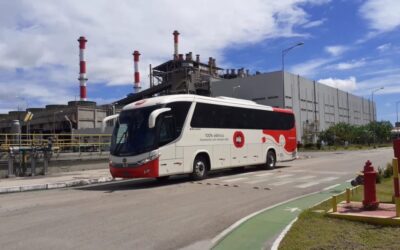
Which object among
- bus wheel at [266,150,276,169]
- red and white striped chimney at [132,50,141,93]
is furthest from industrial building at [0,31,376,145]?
bus wheel at [266,150,276,169]

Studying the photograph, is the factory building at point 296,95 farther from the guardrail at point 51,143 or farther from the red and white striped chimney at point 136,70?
the guardrail at point 51,143

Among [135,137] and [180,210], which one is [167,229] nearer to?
[180,210]

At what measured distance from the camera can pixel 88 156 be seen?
100 ft

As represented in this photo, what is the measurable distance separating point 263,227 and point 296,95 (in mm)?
78236

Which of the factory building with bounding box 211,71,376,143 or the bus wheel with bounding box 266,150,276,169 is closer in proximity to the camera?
the bus wheel with bounding box 266,150,276,169

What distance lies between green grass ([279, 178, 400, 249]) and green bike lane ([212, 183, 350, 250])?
435 millimetres

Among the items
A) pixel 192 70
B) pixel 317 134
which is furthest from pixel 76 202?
pixel 192 70

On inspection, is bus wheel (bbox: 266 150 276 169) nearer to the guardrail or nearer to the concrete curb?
the concrete curb

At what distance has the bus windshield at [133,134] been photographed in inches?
692

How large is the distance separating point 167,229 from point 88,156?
2217 centimetres

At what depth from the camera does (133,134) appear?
17875 millimetres

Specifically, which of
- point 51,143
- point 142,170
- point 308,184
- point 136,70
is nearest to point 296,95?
point 136,70

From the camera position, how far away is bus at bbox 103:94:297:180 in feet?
57.8

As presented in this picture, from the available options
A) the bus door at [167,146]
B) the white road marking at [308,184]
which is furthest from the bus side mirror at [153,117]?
the white road marking at [308,184]
